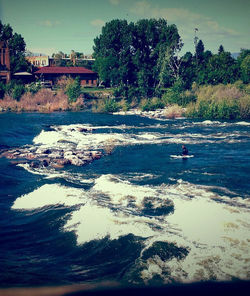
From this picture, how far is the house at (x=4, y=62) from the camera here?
4794cm

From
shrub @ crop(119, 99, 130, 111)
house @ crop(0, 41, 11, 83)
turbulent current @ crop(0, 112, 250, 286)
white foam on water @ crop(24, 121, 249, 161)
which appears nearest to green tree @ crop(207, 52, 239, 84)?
shrub @ crop(119, 99, 130, 111)

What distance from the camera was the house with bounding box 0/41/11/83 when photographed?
4794 cm

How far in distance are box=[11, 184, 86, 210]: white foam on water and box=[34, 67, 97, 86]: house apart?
42354mm

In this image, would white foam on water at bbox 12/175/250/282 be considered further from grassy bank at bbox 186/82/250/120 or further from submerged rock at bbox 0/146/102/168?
grassy bank at bbox 186/82/250/120

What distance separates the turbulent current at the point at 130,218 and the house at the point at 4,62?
3170 cm

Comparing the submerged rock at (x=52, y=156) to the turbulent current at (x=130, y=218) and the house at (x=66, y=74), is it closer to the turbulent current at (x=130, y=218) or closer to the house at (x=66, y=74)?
the turbulent current at (x=130, y=218)

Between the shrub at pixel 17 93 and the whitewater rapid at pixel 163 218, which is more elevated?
the shrub at pixel 17 93

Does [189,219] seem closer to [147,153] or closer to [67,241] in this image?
[67,241]

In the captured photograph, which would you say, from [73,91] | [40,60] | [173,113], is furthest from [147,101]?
[40,60]

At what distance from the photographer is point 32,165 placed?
1647 centimetres

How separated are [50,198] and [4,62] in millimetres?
42229

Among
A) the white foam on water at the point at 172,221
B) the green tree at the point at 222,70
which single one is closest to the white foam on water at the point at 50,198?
the white foam on water at the point at 172,221

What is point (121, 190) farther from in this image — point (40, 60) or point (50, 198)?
point (40, 60)

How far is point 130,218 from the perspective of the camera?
10320mm
